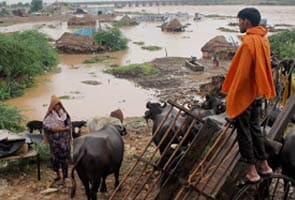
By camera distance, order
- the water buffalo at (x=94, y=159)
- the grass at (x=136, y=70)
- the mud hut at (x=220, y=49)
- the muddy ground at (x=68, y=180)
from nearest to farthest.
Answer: the water buffalo at (x=94, y=159) < the muddy ground at (x=68, y=180) < the grass at (x=136, y=70) < the mud hut at (x=220, y=49)

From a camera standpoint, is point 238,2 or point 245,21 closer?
point 245,21

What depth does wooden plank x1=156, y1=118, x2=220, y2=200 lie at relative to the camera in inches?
195

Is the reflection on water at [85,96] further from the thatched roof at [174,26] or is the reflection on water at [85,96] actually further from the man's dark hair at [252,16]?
the thatched roof at [174,26]

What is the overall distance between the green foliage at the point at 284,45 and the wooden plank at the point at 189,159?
19.7m

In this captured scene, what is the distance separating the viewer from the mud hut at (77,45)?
33.4 metres

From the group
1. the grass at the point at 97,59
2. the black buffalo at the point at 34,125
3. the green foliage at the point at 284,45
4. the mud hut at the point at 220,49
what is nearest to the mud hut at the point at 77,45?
the grass at the point at 97,59

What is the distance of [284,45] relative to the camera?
2677cm

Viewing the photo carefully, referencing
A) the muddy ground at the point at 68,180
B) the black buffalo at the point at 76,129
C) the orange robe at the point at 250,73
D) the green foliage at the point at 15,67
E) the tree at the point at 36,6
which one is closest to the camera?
the orange robe at the point at 250,73

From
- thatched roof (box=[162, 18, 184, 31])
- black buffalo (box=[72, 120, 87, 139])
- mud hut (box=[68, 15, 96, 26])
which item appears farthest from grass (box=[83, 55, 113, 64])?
mud hut (box=[68, 15, 96, 26])

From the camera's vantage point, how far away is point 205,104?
9898 millimetres

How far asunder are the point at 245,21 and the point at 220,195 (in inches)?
66.3

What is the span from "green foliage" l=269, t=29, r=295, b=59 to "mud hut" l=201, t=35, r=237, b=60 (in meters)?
2.47

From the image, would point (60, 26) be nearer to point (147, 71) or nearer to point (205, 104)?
point (147, 71)

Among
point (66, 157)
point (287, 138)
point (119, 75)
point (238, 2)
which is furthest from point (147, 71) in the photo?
point (238, 2)
